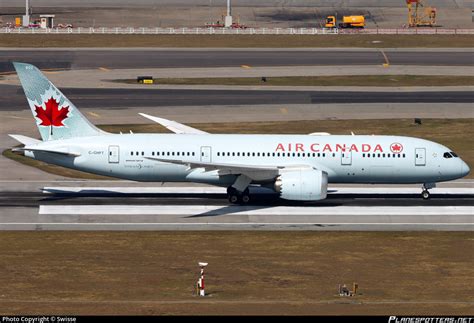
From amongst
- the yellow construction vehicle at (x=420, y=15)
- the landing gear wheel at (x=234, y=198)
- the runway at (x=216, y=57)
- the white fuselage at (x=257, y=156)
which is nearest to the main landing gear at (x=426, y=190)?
the white fuselage at (x=257, y=156)

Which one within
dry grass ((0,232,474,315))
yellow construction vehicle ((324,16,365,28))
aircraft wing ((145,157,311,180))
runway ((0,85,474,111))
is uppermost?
yellow construction vehicle ((324,16,365,28))

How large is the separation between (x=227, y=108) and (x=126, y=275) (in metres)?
53.8

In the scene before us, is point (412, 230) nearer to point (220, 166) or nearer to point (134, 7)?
point (220, 166)

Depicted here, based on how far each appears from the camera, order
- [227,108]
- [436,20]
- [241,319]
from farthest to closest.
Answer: [436,20] → [227,108] → [241,319]

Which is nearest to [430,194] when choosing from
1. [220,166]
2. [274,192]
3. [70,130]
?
[274,192]

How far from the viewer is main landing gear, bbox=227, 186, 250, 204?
67938 mm

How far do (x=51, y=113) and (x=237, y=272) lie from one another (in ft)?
70.1

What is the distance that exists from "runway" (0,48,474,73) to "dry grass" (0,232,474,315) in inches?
2831

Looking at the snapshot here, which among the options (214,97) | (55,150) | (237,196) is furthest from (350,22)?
(55,150)

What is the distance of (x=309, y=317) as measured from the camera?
40344 mm

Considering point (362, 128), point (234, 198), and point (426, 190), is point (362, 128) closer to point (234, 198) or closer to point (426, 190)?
point (426, 190)

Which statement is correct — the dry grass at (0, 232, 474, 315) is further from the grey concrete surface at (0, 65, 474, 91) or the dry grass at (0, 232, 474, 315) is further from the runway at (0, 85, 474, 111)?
the grey concrete surface at (0, 65, 474, 91)

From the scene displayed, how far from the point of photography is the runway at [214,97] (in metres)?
106

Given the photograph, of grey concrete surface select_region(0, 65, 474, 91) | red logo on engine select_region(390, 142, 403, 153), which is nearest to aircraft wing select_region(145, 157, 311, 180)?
red logo on engine select_region(390, 142, 403, 153)
